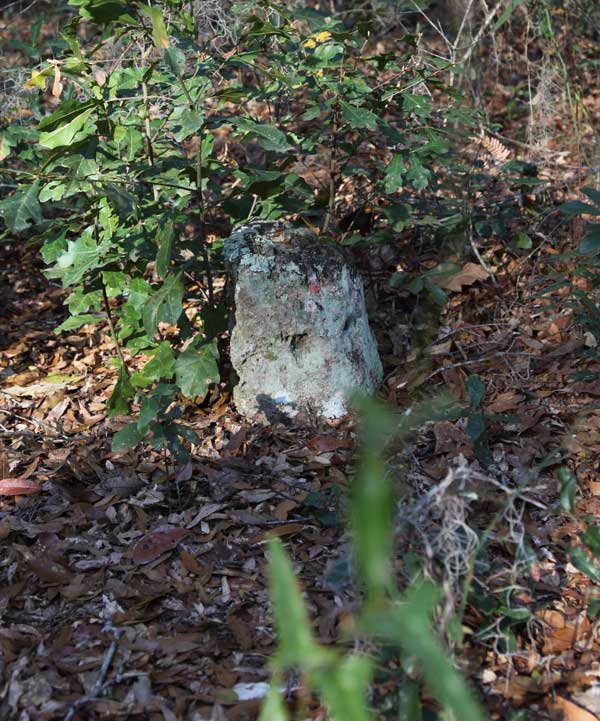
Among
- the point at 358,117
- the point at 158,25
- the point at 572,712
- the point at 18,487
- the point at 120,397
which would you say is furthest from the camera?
the point at 120,397

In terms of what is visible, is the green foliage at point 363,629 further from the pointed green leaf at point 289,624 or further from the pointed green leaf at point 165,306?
the pointed green leaf at point 165,306

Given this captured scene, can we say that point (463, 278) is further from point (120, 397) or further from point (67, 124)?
point (67, 124)

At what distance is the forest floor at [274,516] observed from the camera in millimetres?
2121

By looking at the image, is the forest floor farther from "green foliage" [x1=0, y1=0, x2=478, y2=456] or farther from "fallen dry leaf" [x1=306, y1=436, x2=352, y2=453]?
"green foliage" [x1=0, y1=0, x2=478, y2=456]

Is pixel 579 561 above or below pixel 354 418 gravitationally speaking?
above

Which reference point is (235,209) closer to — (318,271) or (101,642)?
(318,271)

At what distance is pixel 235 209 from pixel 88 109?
2.65 feet

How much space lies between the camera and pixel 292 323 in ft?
10.8

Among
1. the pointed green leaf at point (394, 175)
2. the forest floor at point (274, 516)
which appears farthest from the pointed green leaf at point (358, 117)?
the forest floor at point (274, 516)

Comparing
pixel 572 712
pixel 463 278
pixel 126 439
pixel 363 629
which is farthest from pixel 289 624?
pixel 463 278

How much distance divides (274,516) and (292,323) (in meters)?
0.82

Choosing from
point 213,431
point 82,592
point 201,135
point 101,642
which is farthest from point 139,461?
point 201,135

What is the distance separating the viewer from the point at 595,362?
3.46 m

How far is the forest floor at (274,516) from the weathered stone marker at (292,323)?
0.14 metres
